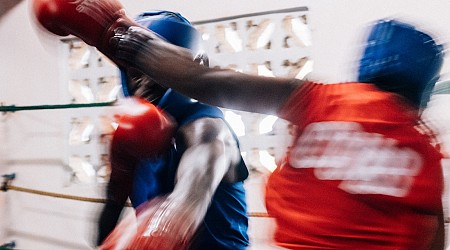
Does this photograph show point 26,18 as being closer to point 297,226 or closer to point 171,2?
point 171,2

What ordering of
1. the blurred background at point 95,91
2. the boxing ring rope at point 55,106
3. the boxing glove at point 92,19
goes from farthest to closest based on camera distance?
the boxing ring rope at point 55,106 < the blurred background at point 95,91 < the boxing glove at point 92,19

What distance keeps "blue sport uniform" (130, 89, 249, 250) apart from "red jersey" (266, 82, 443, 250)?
0.31 metres

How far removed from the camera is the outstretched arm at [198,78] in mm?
689

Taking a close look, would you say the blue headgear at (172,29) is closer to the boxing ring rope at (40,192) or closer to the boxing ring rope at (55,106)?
the boxing ring rope at (40,192)

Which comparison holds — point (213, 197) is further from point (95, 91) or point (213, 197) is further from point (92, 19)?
point (95, 91)

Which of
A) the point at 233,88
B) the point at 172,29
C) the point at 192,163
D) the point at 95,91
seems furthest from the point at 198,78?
the point at 95,91

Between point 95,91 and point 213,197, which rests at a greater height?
point 213,197

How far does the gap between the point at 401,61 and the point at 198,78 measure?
0.89 feet

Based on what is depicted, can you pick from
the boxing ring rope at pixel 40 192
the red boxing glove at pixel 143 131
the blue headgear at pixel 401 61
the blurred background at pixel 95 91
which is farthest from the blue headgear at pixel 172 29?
the boxing ring rope at pixel 40 192

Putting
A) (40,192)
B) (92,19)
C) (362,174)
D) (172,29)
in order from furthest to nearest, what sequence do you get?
1. (40,192)
2. (172,29)
3. (92,19)
4. (362,174)

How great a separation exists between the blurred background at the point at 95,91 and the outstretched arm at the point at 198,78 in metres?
0.74

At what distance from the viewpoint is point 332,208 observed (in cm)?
65

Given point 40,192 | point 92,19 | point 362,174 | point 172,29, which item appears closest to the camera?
point 362,174

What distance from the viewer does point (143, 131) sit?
896 millimetres
